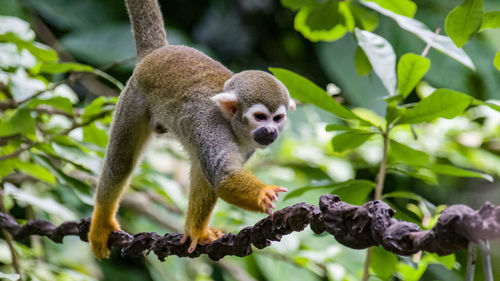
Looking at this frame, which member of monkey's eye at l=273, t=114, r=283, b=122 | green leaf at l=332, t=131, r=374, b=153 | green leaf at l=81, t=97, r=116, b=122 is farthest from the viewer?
green leaf at l=81, t=97, r=116, b=122

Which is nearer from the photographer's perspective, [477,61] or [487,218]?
[487,218]

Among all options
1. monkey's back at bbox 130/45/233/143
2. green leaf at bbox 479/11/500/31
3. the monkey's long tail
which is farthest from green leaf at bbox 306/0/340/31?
green leaf at bbox 479/11/500/31

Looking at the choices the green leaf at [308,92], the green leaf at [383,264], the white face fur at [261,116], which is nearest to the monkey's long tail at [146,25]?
the white face fur at [261,116]

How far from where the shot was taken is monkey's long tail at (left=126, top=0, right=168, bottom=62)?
2.42 m

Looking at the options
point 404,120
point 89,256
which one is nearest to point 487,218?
point 404,120

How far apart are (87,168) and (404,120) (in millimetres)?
1381

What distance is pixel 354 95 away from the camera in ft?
14.6

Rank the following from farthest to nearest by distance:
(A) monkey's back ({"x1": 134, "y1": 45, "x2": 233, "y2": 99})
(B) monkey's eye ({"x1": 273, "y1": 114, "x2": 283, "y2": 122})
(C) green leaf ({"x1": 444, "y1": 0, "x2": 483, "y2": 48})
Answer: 1. (A) monkey's back ({"x1": 134, "y1": 45, "x2": 233, "y2": 99})
2. (B) monkey's eye ({"x1": 273, "y1": 114, "x2": 283, "y2": 122})
3. (C) green leaf ({"x1": 444, "y1": 0, "x2": 483, "y2": 48})

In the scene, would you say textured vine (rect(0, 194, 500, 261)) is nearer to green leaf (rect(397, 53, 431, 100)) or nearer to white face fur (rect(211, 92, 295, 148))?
white face fur (rect(211, 92, 295, 148))

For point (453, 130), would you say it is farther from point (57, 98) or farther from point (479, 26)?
point (57, 98)

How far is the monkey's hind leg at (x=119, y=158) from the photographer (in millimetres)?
2279

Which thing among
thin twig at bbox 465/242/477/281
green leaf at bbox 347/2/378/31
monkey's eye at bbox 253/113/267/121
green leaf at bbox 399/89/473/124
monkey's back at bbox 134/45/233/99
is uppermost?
thin twig at bbox 465/242/477/281

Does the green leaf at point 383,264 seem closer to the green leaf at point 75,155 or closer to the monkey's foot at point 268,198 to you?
the monkey's foot at point 268,198

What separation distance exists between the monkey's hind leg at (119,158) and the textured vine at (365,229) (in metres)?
0.64
